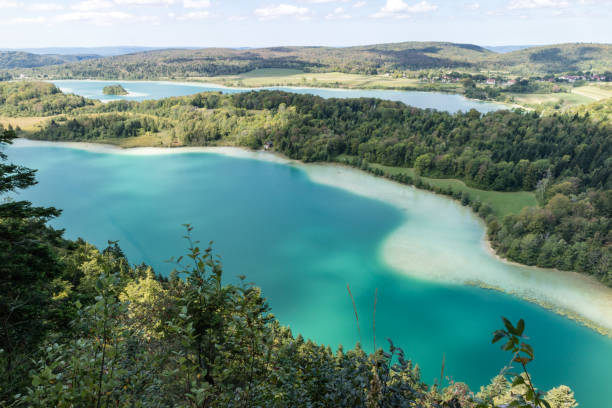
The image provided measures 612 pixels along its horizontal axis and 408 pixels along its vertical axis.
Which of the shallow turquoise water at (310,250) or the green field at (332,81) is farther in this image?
the green field at (332,81)

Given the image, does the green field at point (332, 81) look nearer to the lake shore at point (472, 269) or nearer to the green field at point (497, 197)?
the green field at point (497, 197)

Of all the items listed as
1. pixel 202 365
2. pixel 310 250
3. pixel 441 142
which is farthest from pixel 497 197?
pixel 202 365

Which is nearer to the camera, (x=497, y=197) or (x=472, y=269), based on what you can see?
(x=472, y=269)

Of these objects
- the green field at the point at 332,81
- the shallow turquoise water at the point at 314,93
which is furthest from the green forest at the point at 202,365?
the green field at the point at 332,81

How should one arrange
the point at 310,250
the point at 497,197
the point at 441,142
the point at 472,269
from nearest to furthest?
the point at 472,269 < the point at 310,250 < the point at 497,197 < the point at 441,142

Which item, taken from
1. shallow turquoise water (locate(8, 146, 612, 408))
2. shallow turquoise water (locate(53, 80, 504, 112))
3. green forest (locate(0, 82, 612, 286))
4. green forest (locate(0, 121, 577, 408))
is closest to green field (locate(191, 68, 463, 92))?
shallow turquoise water (locate(53, 80, 504, 112))

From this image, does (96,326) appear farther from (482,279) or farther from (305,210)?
(305,210)

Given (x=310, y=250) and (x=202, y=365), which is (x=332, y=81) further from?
(x=202, y=365)
